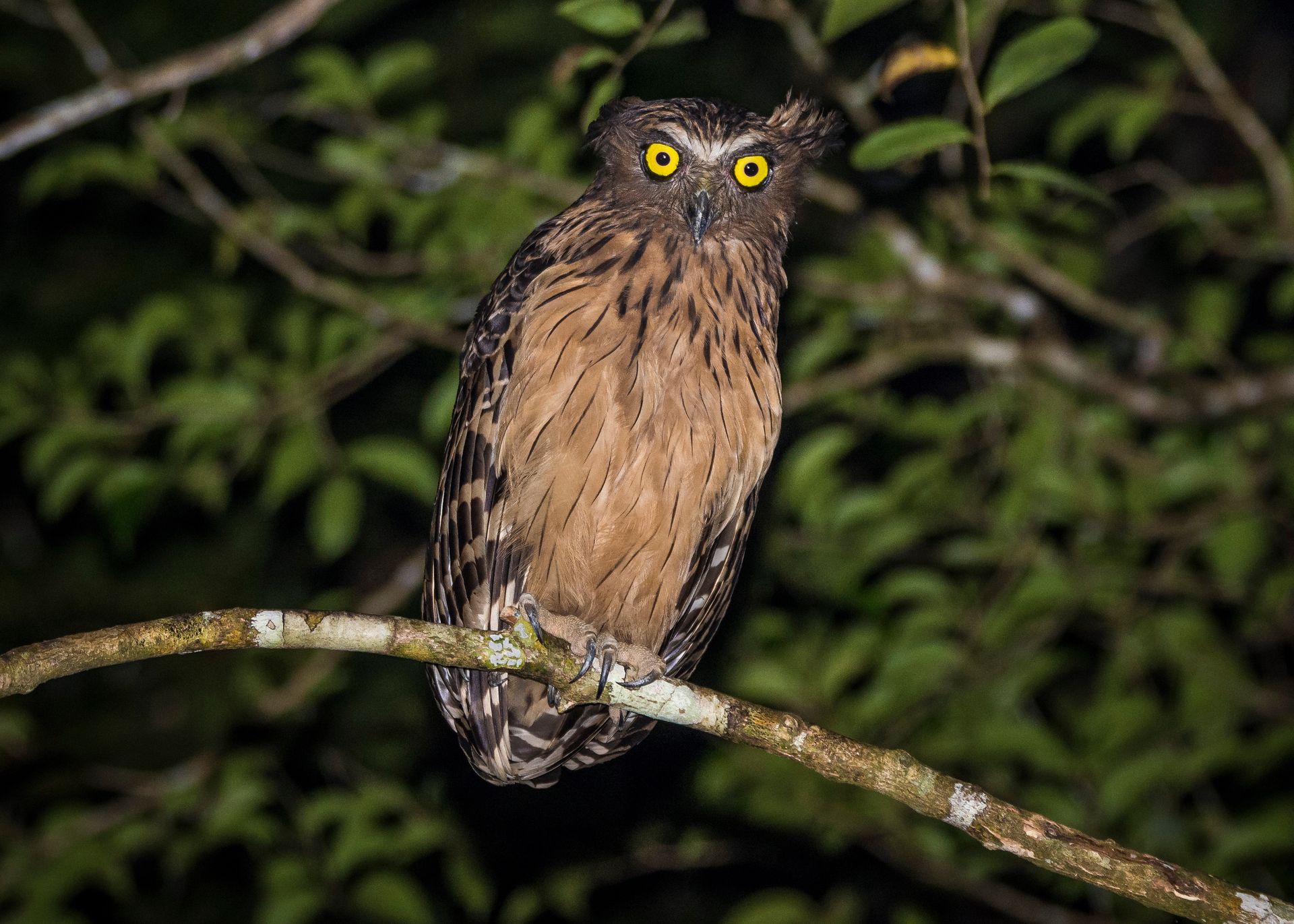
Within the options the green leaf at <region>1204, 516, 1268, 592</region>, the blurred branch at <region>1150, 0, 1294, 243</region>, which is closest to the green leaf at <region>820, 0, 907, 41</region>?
the blurred branch at <region>1150, 0, 1294, 243</region>

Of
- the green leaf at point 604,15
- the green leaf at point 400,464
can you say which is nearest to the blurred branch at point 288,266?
the green leaf at point 400,464

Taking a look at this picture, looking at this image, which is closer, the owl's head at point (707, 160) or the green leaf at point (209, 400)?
the owl's head at point (707, 160)

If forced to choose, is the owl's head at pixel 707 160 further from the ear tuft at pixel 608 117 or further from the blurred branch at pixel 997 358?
the blurred branch at pixel 997 358

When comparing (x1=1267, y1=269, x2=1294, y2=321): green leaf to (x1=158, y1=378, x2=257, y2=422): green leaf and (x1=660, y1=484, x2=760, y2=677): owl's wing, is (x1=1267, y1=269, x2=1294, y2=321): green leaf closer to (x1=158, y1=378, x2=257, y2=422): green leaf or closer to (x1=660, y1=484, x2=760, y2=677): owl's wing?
(x1=660, y1=484, x2=760, y2=677): owl's wing

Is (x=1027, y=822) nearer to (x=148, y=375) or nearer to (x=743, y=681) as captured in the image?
(x=743, y=681)

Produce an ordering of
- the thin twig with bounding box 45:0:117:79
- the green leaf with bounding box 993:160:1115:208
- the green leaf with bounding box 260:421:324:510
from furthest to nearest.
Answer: the green leaf with bounding box 260:421:324:510 < the thin twig with bounding box 45:0:117:79 < the green leaf with bounding box 993:160:1115:208

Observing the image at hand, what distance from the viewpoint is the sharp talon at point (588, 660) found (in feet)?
7.35

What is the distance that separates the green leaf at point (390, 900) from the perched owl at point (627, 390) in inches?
64.8

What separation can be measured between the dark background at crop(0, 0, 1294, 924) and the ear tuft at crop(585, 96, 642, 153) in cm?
45

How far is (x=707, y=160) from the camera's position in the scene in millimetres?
2434

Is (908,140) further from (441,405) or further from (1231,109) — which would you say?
(1231,109)

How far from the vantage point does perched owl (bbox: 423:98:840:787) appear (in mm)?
2463

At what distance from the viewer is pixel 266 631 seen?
1860 millimetres

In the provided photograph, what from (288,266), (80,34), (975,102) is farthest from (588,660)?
(80,34)
